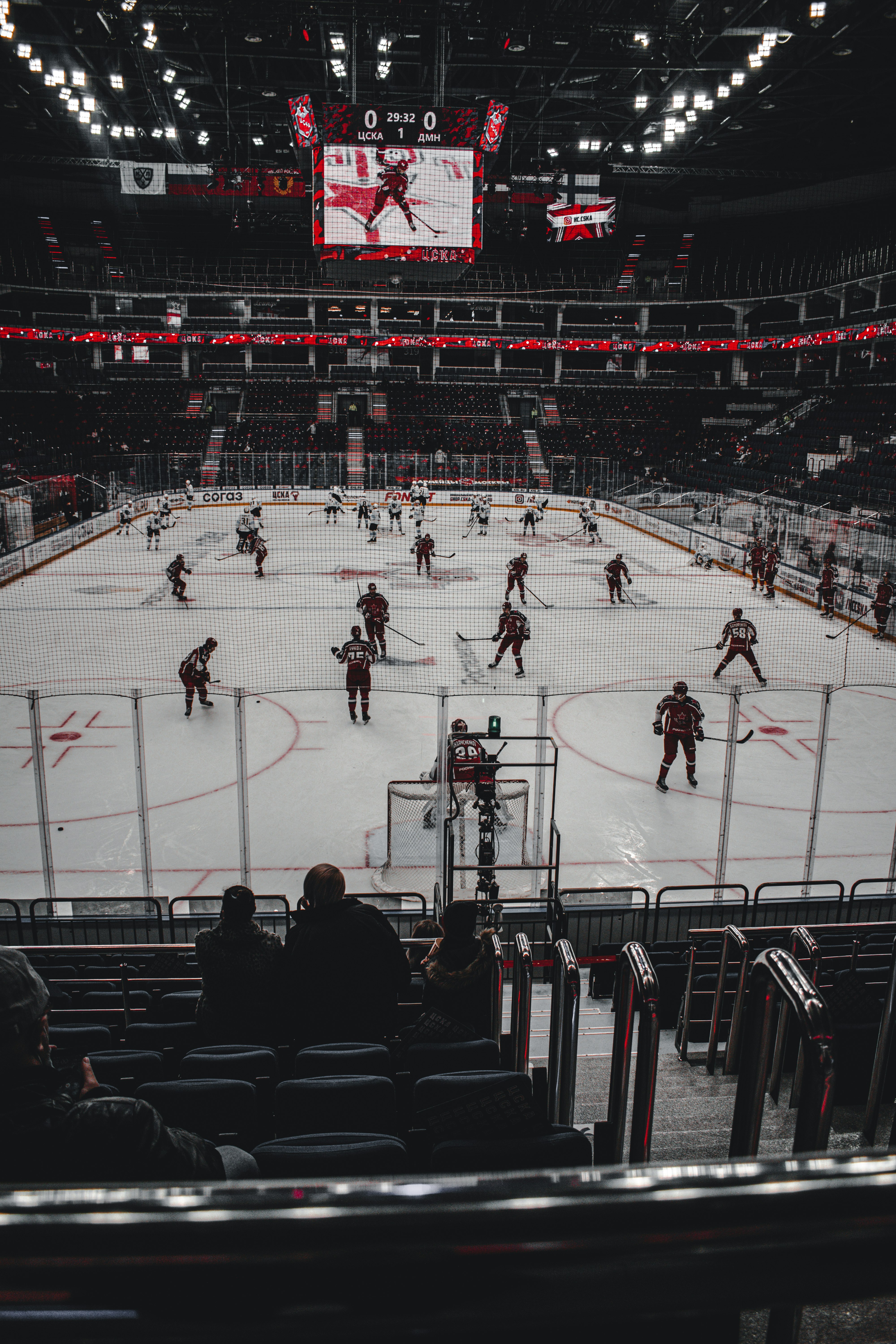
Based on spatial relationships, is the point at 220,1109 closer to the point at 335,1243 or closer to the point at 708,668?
the point at 335,1243

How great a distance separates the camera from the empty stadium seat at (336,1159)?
6.80 ft

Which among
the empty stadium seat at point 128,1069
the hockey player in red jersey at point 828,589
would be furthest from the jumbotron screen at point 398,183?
the empty stadium seat at point 128,1069

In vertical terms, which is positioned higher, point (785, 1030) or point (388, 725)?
point (785, 1030)

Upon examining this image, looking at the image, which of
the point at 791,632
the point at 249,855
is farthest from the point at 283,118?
the point at 249,855

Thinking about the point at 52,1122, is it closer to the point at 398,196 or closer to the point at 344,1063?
the point at 344,1063

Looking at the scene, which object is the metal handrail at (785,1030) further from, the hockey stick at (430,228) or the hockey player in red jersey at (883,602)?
the hockey stick at (430,228)

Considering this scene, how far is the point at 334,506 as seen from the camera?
96.2 ft

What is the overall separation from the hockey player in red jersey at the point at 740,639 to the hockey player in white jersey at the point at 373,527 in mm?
15684

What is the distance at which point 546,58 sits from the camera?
30.9m

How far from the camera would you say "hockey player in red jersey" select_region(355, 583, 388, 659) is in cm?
1419

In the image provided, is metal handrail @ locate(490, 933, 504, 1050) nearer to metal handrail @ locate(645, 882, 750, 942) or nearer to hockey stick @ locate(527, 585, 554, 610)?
metal handrail @ locate(645, 882, 750, 942)

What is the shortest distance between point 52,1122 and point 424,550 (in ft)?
68.4

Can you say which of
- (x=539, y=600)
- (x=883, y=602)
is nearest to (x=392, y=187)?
(x=539, y=600)

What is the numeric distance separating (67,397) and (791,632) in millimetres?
39612
